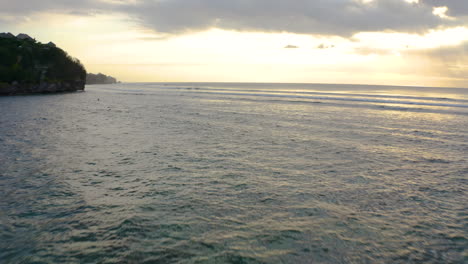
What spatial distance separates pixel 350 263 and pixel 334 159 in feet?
33.1

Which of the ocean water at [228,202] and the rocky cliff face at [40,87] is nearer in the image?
the ocean water at [228,202]

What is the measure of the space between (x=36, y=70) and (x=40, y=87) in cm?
928

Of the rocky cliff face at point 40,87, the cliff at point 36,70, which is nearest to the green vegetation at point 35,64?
the cliff at point 36,70

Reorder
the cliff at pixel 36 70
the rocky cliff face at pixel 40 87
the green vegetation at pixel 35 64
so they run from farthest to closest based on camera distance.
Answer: the green vegetation at pixel 35 64
the cliff at pixel 36 70
the rocky cliff face at pixel 40 87

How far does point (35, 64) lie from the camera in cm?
10119

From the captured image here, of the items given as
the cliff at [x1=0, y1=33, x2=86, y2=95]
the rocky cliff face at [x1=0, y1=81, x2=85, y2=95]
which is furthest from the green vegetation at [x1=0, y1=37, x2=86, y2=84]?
the rocky cliff face at [x1=0, y1=81, x2=85, y2=95]

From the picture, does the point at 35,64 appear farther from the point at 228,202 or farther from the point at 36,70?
the point at 228,202

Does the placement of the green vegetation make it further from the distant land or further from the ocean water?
the ocean water

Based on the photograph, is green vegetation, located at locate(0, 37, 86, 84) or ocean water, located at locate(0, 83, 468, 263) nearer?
ocean water, located at locate(0, 83, 468, 263)

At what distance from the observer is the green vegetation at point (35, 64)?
87.3 m

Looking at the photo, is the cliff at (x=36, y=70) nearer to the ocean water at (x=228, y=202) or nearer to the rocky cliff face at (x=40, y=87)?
the rocky cliff face at (x=40, y=87)

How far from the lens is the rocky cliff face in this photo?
81062mm

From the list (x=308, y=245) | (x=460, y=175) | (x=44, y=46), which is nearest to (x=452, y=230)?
(x=308, y=245)

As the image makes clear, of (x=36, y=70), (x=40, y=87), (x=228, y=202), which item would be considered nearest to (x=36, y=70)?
(x=36, y=70)
